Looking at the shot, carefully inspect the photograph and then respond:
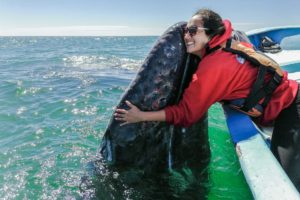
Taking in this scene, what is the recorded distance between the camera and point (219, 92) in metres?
3.47

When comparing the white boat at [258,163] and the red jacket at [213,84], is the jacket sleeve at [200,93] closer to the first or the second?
the red jacket at [213,84]

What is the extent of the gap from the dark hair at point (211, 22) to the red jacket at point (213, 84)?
0.06 m

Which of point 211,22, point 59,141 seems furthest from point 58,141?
point 211,22

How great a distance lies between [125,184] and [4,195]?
6.08 feet

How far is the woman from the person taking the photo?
3377mm

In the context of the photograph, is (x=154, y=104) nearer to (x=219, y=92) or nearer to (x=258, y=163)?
(x=219, y=92)

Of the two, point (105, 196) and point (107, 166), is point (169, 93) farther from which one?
point (105, 196)

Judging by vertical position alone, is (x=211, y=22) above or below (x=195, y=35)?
above

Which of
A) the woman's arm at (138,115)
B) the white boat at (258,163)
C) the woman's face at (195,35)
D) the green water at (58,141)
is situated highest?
the woman's face at (195,35)

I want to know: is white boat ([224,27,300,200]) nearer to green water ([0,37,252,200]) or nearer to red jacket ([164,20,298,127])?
red jacket ([164,20,298,127])

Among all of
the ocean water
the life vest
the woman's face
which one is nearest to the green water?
the ocean water

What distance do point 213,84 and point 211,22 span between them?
0.61 m

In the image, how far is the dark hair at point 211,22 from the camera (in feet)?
11.5

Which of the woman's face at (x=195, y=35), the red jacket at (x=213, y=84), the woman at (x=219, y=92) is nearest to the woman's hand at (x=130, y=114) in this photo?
the woman at (x=219, y=92)
